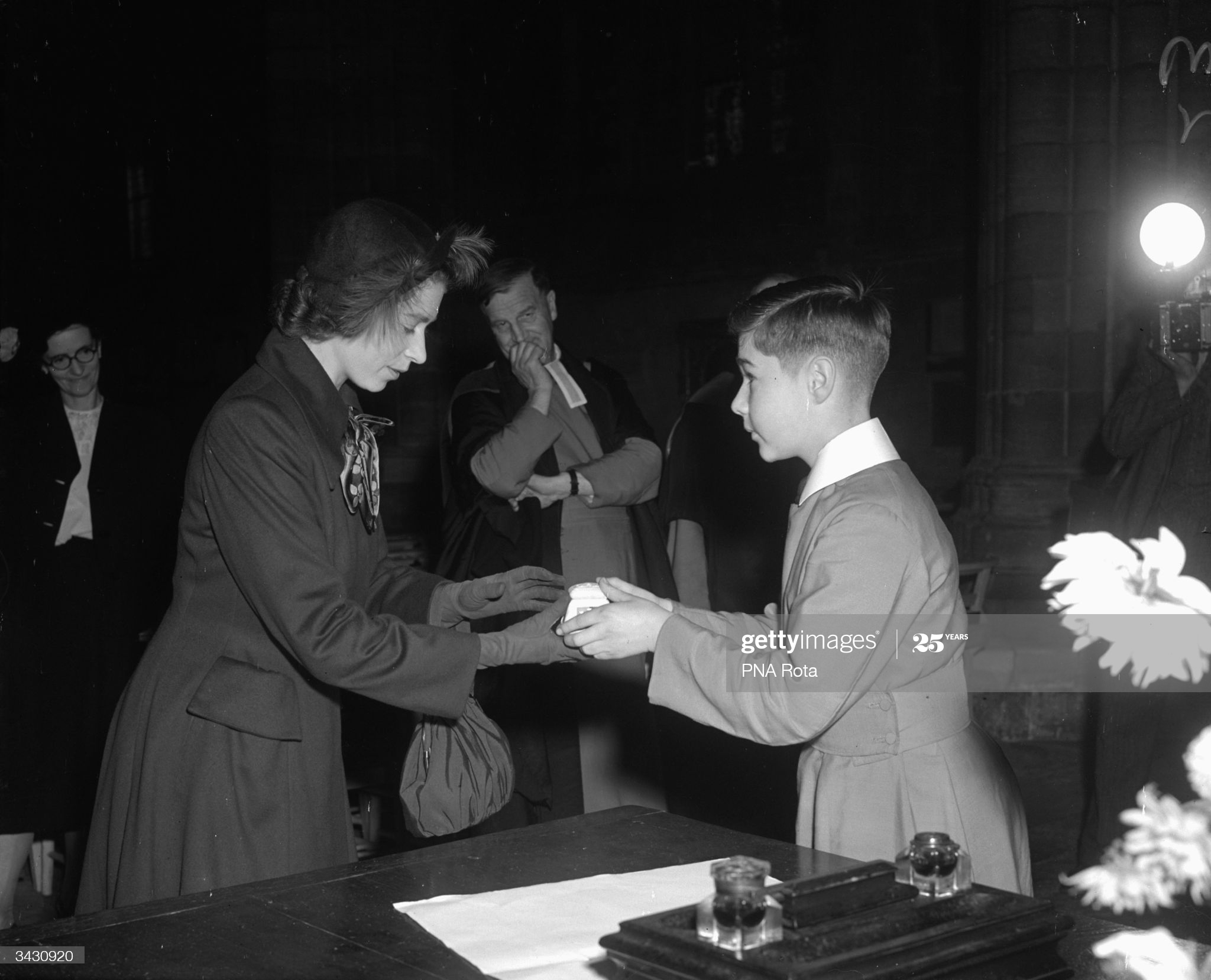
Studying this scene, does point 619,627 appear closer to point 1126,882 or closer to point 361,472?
point 361,472

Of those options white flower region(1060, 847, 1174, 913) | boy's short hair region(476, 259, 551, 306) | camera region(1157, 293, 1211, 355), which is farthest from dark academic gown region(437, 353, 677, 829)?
white flower region(1060, 847, 1174, 913)

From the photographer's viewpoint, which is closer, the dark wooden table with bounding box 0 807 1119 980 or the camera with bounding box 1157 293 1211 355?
the dark wooden table with bounding box 0 807 1119 980

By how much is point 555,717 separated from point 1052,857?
5.97 feet

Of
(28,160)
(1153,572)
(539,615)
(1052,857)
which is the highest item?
(28,160)

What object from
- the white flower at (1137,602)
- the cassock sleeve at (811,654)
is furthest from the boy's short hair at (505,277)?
the white flower at (1137,602)

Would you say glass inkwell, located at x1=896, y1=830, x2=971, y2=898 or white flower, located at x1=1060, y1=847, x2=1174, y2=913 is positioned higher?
white flower, located at x1=1060, y1=847, x2=1174, y2=913

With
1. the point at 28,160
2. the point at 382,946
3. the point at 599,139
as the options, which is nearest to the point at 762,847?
the point at 382,946

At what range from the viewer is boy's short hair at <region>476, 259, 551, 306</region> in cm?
408

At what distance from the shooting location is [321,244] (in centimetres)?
245

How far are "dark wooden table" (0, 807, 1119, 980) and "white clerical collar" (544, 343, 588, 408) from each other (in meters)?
2.26

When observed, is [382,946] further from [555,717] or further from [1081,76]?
[1081,76]

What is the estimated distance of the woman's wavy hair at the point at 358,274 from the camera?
244cm

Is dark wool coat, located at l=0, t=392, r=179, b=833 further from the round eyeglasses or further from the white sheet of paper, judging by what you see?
the white sheet of paper

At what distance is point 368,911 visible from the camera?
1569mm
